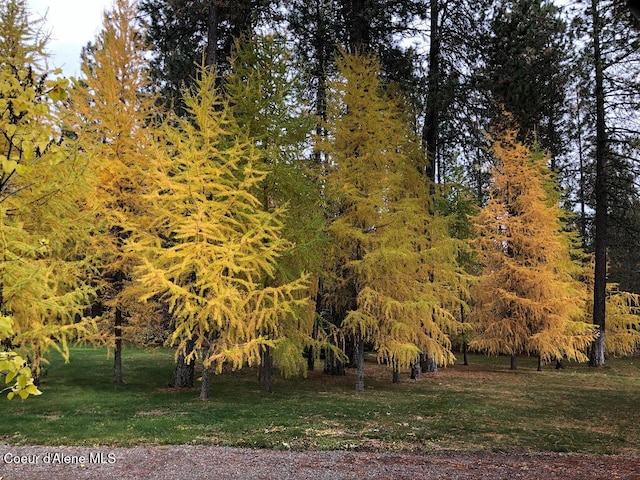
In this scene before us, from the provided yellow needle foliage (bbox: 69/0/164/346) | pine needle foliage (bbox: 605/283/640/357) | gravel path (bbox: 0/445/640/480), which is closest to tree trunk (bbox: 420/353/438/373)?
yellow needle foliage (bbox: 69/0/164/346)

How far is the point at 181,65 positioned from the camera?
1467 centimetres

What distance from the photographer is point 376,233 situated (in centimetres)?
1212

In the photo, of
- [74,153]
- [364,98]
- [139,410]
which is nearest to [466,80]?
[364,98]

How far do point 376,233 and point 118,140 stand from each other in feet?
22.6

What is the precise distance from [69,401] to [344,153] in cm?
844

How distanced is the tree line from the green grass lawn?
2.86ft

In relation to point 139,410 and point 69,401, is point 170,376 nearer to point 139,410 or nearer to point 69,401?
point 69,401

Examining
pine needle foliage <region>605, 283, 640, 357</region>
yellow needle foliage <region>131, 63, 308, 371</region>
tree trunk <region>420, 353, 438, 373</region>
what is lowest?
tree trunk <region>420, 353, 438, 373</region>

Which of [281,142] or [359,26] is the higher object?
[359,26]

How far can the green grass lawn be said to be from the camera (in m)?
7.04

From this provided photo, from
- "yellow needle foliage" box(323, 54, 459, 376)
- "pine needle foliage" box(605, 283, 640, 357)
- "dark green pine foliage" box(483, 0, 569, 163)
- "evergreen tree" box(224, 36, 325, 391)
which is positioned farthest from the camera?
"pine needle foliage" box(605, 283, 640, 357)

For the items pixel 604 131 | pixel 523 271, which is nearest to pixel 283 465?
pixel 523 271

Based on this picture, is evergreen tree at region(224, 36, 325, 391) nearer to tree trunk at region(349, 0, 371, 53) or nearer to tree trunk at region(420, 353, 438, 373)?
tree trunk at region(349, 0, 371, 53)

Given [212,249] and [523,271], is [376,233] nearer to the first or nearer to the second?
[212,249]
